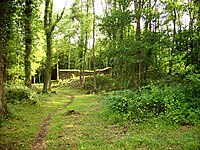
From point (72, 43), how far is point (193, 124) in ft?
87.4

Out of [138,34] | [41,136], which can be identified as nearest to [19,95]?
[41,136]

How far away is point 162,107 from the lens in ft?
29.5

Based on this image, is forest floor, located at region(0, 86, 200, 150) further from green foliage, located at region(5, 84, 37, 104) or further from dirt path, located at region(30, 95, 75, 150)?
green foliage, located at region(5, 84, 37, 104)

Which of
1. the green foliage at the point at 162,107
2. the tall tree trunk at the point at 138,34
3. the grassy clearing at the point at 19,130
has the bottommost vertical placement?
the grassy clearing at the point at 19,130

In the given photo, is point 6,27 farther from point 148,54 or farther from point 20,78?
point 20,78

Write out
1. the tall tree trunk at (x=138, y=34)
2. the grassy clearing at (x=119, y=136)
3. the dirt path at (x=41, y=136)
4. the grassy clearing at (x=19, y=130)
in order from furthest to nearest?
1. the tall tree trunk at (x=138, y=34)
2. the grassy clearing at (x=19, y=130)
3. the dirt path at (x=41, y=136)
4. the grassy clearing at (x=119, y=136)

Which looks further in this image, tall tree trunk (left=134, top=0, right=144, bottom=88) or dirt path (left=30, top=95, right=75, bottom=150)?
tall tree trunk (left=134, top=0, right=144, bottom=88)

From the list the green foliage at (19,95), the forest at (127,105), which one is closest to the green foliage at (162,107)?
the forest at (127,105)

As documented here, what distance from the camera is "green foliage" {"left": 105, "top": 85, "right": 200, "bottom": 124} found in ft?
26.5

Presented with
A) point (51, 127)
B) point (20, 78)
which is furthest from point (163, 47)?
point (20, 78)

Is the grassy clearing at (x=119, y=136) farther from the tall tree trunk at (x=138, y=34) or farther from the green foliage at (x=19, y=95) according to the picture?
the tall tree trunk at (x=138, y=34)

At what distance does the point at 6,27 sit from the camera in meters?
9.66

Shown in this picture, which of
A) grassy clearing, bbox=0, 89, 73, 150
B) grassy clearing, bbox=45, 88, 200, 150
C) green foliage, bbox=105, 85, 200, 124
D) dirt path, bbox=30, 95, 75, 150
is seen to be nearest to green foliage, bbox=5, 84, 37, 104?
grassy clearing, bbox=0, 89, 73, 150

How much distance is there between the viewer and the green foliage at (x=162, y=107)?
807cm
